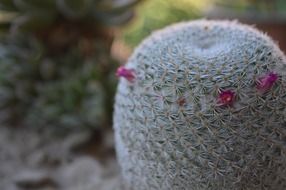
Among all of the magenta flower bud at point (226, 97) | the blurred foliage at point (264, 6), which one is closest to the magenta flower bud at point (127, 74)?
the magenta flower bud at point (226, 97)

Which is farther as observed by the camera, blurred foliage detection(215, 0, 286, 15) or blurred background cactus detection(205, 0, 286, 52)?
blurred foliage detection(215, 0, 286, 15)

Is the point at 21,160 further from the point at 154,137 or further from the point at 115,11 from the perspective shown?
the point at 154,137

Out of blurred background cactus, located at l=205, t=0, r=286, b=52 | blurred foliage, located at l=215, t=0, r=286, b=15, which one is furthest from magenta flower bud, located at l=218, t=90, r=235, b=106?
blurred foliage, located at l=215, t=0, r=286, b=15

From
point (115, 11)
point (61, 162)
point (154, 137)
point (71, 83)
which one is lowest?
point (154, 137)

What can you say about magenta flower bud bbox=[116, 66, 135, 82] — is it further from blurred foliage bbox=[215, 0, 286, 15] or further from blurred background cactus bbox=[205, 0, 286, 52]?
blurred foliage bbox=[215, 0, 286, 15]

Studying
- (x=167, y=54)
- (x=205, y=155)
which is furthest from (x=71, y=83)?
(x=205, y=155)

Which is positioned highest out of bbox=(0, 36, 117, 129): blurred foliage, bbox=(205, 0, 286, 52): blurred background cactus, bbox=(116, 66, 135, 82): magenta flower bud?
bbox=(205, 0, 286, 52): blurred background cactus

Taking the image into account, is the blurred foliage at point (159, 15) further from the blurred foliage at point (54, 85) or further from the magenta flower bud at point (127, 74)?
the magenta flower bud at point (127, 74)
